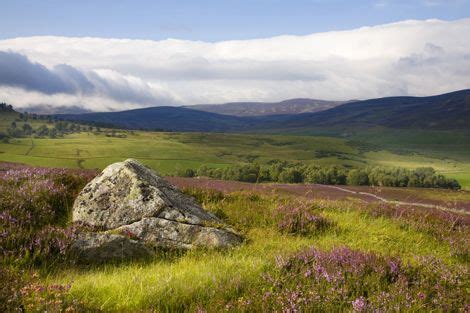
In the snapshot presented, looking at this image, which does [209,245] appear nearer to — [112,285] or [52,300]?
[112,285]

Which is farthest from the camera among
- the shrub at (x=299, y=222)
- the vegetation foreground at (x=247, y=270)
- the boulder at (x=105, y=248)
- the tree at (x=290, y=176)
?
the tree at (x=290, y=176)

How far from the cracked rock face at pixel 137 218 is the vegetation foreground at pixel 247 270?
0.44 m

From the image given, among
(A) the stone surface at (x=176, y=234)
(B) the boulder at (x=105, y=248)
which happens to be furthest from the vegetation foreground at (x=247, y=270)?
(A) the stone surface at (x=176, y=234)

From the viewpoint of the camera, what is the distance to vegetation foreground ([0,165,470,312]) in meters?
5.12

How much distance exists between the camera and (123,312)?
4.91 m

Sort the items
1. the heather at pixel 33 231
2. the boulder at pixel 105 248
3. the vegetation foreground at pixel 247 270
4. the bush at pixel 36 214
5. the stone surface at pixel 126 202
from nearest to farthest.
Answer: the heather at pixel 33 231 → the vegetation foreground at pixel 247 270 → the bush at pixel 36 214 → the boulder at pixel 105 248 → the stone surface at pixel 126 202

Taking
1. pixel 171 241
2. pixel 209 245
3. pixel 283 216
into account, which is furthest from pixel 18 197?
pixel 283 216

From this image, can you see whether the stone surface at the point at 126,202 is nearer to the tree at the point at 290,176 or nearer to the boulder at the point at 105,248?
the boulder at the point at 105,248

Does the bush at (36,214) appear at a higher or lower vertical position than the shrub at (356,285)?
higher

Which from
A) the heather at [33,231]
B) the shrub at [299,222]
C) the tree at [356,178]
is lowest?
the tree at [356,178]

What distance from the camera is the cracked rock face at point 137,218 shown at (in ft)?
25.3

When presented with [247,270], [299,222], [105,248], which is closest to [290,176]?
[299,222]

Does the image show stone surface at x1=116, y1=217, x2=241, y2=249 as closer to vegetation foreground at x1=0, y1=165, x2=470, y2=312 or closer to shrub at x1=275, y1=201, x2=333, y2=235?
vegetation foreground at x1=0, y1=165, x2=470, y2=312

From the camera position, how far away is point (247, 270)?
626cm
